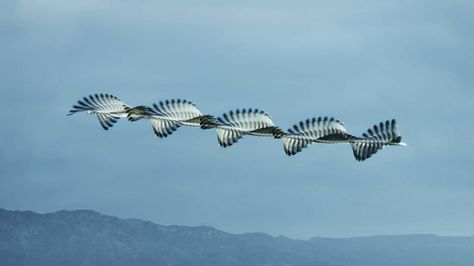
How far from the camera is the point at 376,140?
37.4 metres

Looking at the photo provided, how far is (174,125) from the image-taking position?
38750 mm

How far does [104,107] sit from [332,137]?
406 inches

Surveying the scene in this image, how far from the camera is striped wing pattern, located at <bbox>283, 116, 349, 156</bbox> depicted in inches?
1485

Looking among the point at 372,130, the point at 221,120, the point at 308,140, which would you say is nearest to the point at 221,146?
the point at 221,120

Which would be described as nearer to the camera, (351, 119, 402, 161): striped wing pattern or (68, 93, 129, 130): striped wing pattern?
(351, 119, 402, 161): striped wing pattern

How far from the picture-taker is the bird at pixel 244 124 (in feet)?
124

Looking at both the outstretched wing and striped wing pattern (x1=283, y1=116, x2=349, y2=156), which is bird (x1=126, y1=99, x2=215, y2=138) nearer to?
the outstretched wing

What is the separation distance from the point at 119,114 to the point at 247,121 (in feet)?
20.1

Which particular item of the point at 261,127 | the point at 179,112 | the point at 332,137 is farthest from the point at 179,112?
the point at 332,137

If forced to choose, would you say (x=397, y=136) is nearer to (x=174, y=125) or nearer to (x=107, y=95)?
(x=174, y=125)

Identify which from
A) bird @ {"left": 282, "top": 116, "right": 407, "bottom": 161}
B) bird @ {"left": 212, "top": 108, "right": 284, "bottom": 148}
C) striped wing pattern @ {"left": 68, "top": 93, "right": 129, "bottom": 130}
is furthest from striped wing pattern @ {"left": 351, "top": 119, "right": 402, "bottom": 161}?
striped wing pattern @ {"left": 68, "top": 93, "right": 129, "bottom": 130}

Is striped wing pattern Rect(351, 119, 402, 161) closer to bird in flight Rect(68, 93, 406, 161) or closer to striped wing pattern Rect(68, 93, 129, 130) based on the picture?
bird in flight Rect(68, 93, 406, 161)

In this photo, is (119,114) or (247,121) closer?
(247,121)

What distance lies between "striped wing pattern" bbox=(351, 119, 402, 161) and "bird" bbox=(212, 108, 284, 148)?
10.5 feet
